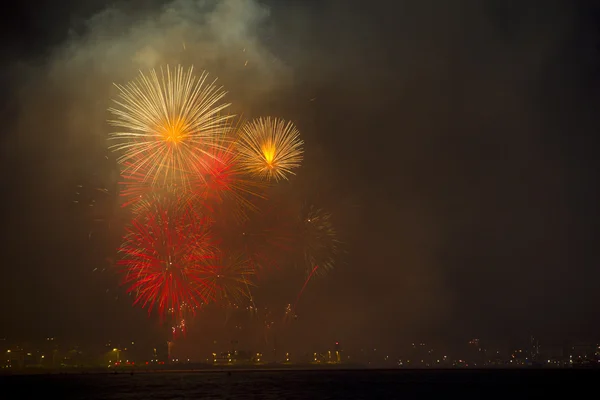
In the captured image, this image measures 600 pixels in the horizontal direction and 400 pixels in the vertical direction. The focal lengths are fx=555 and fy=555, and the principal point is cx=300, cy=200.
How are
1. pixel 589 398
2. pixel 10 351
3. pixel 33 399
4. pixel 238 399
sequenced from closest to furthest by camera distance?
pixel 238 399 < pixel 33 399 < pixel 589 398 < pixel 10 351

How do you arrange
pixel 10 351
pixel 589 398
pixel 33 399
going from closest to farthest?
pixel 33 399
pixel 589 398
pixel 10 351

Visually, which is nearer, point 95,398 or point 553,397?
point 95,398

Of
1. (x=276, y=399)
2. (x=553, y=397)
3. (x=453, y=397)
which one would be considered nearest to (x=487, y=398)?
(x=453, y=397)

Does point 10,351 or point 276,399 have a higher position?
point 10,351

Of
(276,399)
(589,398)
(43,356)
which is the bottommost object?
(589,398)

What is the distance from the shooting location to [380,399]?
72.9 metres

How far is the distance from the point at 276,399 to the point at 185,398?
12.4m

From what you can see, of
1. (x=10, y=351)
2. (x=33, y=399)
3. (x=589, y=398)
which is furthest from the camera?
(x=10, y=351)

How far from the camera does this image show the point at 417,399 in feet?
248

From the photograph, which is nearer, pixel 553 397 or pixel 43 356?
pixel 553 397

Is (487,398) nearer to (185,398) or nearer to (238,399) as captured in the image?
(238,399)

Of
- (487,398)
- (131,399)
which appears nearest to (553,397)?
(487,398)

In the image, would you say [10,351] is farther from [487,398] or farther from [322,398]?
[487,398]

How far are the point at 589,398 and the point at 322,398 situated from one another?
1607 inches
